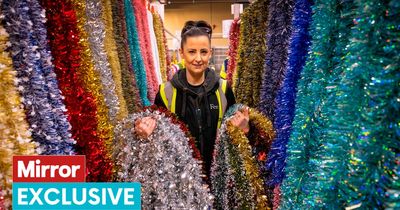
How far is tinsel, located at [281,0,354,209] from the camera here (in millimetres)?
696

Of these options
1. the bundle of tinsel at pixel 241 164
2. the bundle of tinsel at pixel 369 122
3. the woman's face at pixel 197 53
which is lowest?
the bundle of tinsel at pixel 241 164

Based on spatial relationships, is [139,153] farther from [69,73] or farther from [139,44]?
[139,44]

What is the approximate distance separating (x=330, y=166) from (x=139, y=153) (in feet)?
2.82

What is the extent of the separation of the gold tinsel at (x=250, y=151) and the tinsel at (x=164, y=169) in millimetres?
164

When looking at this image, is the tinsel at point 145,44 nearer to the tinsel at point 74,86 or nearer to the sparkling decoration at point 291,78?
the tinsel at point 74,86

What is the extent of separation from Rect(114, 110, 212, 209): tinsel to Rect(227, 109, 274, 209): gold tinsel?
6.5 inches

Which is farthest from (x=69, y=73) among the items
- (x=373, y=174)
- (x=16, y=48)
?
(x=373, y=174)

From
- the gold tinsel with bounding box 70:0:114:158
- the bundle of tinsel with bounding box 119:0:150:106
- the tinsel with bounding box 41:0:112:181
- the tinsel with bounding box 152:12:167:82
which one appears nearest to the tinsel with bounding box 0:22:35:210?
the tinsel with bounding box 41:0:112:181

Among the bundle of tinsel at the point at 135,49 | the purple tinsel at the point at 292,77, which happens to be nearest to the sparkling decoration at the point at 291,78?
the purple tinsel at the point at 292,77

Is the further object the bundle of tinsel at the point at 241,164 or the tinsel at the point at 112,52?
the tinsel at the point at 112,52

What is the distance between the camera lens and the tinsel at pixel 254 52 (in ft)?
5.76

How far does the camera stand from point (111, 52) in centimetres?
190

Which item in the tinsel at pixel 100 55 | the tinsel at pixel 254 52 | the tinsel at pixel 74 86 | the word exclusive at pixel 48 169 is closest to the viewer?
the word exclusive at pixel 48 169

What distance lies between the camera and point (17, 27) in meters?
1.04
